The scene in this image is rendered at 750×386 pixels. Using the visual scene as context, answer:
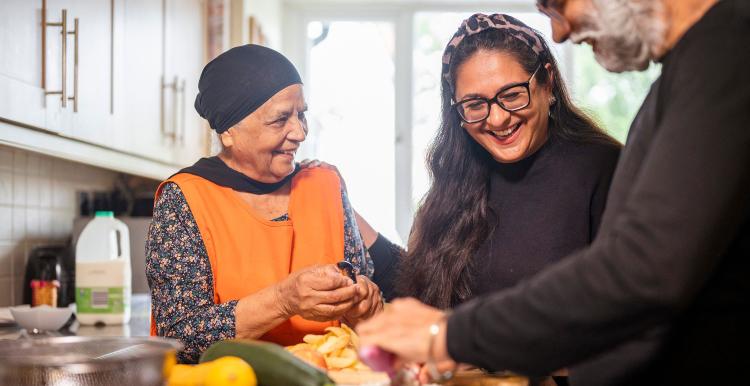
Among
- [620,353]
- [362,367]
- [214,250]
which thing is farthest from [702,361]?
[214,250]

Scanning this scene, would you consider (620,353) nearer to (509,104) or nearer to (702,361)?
(702,361)

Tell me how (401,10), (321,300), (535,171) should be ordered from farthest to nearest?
1. (401,10)
2. (535,171)
3. (321,300)

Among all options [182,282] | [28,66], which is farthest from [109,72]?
[182,282]

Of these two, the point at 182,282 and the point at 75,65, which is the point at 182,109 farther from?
the point at 182,282

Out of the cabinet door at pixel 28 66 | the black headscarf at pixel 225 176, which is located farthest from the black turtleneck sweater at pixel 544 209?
the cabinet door at pixel 28 66

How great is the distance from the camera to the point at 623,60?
1.00 meters

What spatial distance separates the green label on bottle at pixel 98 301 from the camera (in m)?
2.73

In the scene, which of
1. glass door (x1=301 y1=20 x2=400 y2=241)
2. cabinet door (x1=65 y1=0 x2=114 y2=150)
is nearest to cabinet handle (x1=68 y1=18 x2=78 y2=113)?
cabinet door (x1=65 y1=0 x2=114 y2=150)

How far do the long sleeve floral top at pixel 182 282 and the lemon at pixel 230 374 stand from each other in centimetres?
50

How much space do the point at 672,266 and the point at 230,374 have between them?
0.60 metres

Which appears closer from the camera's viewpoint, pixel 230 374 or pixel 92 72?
pixel 230 374

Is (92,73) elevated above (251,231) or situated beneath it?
elevated above

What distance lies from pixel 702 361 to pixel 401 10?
14.7 ft

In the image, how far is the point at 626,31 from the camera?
0.95m
